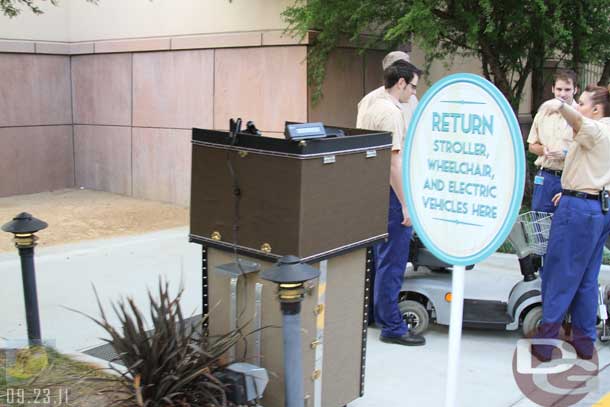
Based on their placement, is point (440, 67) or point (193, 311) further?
point (440, 67)

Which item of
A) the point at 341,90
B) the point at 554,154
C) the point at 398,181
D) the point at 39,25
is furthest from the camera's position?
the point at 39,25

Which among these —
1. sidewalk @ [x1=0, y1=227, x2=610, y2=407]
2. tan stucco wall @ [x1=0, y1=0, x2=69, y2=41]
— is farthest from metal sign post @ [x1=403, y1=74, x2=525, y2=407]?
tan stucco wall @ [x1=0, y1=0, x2=69, y2=41]

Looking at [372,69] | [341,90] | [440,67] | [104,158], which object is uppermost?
[440,67]

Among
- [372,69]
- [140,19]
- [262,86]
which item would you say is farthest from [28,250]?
[140,19]

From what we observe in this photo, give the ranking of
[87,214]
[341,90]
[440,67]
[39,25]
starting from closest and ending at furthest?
[341,90], [87,214], [440,67], [39,25]

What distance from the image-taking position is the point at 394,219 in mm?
5188

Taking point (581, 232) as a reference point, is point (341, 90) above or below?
above

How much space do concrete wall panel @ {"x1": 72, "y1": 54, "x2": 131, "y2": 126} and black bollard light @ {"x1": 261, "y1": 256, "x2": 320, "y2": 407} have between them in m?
9.84

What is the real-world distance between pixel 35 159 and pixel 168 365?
416 inches

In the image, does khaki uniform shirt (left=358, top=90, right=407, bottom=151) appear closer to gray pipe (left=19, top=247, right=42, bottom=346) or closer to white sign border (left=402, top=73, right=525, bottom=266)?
white sign border (left=402, top=73, right=525, bottom=266)

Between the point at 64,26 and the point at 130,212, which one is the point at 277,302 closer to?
the point at 130,212

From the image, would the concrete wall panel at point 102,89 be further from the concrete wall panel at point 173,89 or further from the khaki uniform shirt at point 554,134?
the khaki uniform shirt at point 554,134

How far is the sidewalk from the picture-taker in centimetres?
466

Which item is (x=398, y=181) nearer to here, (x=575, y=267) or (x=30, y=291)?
(x=575, y=267)
